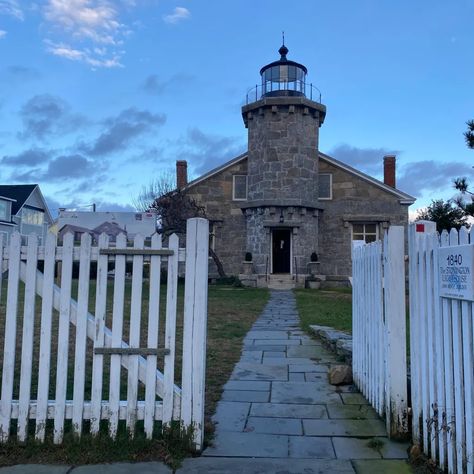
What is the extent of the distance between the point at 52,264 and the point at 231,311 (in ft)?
30.7

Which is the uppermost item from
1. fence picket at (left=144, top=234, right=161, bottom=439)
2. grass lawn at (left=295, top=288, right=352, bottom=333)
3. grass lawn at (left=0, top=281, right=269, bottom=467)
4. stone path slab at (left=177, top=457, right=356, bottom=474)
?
fence picket at (left=144, top=234, right=161, bottom=439)

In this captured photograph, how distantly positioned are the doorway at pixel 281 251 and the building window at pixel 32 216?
23.6 meters

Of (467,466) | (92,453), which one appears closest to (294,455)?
(467,466)

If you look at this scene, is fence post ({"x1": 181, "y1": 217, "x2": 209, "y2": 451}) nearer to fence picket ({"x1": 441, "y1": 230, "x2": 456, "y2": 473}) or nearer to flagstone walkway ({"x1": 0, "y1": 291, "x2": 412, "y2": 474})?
flagstone walkway ({"x1": 0, "y1": 291, "x2": 412, "y2": 474})

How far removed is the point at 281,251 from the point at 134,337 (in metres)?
20.9

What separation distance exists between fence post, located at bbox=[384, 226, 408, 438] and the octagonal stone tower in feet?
60.9

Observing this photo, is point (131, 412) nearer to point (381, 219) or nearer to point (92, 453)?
point (92, 453)

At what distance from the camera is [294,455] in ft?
10.7

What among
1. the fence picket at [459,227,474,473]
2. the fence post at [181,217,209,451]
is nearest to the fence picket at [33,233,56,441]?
the fence post at [181,217,209,451]

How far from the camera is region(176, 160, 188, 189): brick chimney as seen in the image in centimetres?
2681

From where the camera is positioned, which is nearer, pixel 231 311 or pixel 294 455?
pixel 294 455

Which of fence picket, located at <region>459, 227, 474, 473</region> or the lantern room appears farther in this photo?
the lantern room

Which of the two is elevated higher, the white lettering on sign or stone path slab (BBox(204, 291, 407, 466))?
the white lettering on sign

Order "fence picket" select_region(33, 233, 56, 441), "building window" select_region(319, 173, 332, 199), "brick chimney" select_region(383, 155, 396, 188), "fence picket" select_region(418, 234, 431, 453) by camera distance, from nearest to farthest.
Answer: "fence picket" select_region(418, 234, 431, 453), "fence picket" select_region(33, 233, 56, 441), "building window" select_region(319, 173, 332, 199), "brick chimney" select_region(383, 155, 396, 188)
